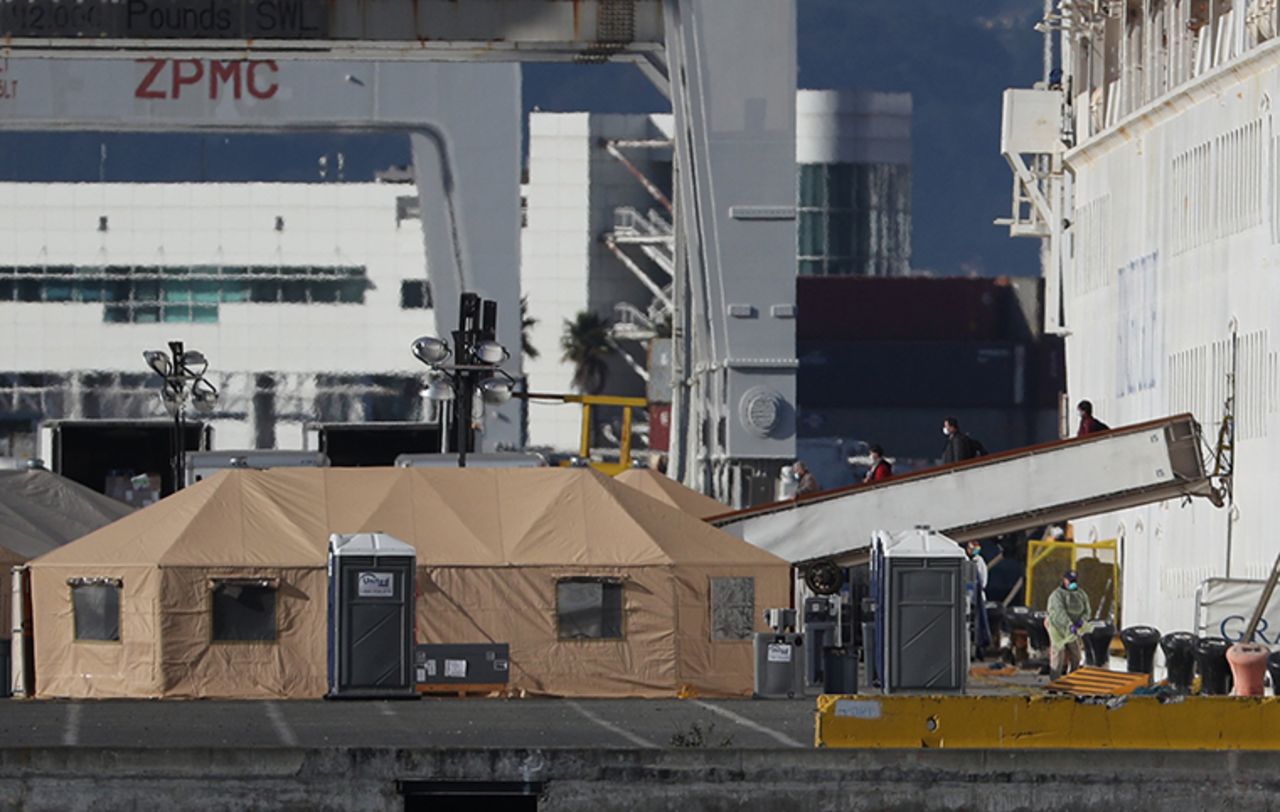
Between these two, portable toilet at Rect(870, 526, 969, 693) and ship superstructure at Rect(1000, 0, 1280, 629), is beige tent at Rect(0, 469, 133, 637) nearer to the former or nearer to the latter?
portable toilet at Rect(870, 526, 969, 693)

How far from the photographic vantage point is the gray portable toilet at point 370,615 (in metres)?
28.3

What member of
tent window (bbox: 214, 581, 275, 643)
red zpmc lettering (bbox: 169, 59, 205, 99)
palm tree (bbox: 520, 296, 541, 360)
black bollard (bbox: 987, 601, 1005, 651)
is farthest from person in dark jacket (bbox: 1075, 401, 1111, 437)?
palm tree (bbox: 520, 296, 541, 360)

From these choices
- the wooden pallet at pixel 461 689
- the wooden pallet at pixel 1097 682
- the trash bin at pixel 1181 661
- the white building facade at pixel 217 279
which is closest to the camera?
the wooden pallet at pixel 1097 682

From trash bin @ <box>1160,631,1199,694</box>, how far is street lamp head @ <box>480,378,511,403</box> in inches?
368

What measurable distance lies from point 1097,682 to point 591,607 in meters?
5.54

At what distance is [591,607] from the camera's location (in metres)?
30.4

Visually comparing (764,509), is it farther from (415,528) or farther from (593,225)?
(593,225)

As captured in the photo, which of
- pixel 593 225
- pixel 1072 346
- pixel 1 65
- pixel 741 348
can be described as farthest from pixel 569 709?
pixel 593 225

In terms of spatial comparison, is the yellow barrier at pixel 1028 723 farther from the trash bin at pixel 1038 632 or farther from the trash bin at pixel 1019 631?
the trash bin at pixel 1019 631

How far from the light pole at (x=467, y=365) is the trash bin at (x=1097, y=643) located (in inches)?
319

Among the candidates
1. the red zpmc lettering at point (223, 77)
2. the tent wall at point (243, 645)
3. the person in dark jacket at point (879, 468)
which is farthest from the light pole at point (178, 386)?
the red zpmc lettering at point (223, 77)

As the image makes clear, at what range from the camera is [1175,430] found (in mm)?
33344

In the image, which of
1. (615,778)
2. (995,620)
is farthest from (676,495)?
(615,778)

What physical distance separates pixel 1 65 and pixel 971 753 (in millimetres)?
40925
